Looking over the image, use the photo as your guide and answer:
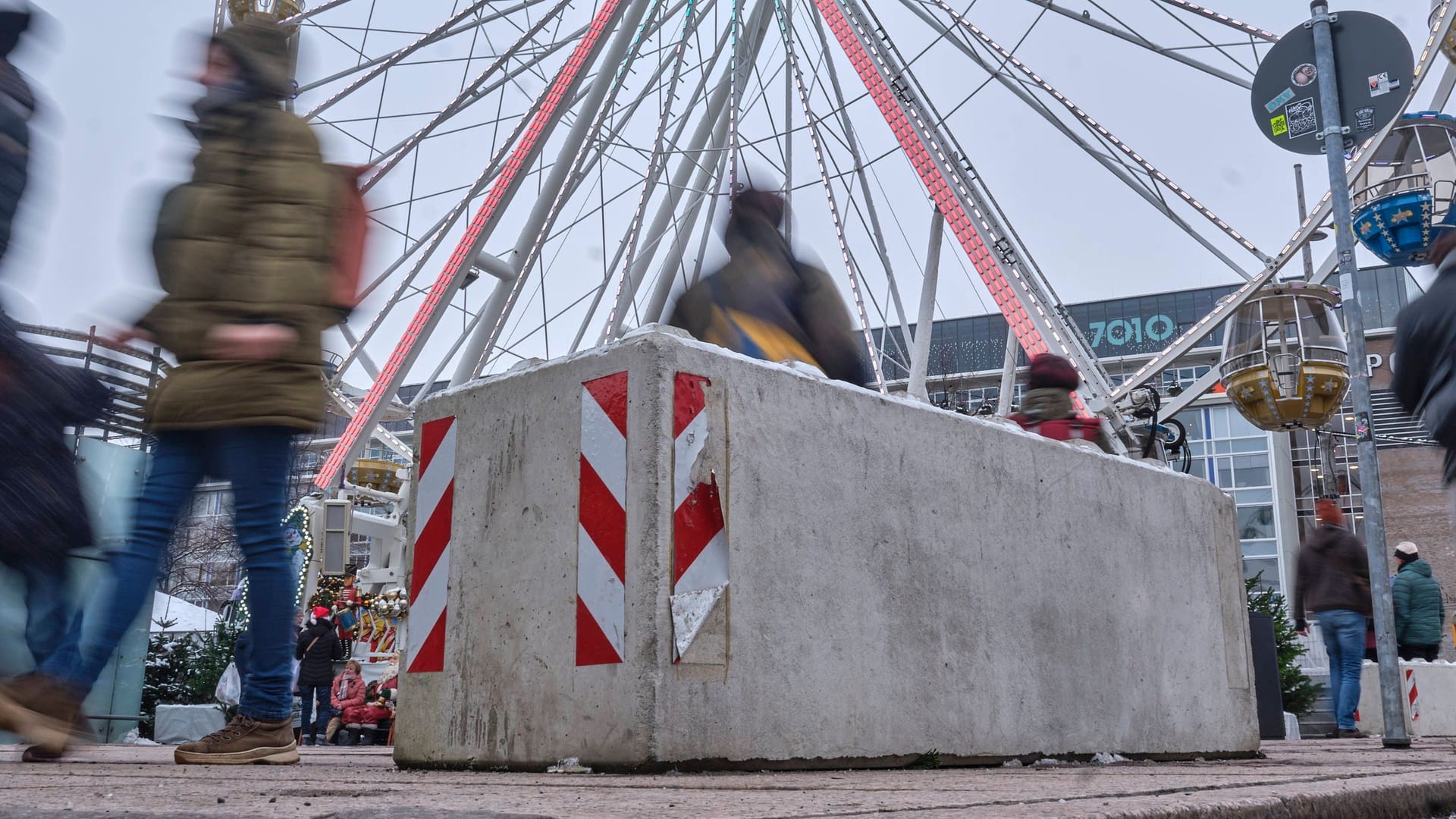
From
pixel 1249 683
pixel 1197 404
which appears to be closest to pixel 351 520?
pixel 1249 683

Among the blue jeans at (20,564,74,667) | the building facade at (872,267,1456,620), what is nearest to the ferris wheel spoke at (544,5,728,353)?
the blue jeans at (20,564,74,667)

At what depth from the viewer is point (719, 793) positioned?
1.90m

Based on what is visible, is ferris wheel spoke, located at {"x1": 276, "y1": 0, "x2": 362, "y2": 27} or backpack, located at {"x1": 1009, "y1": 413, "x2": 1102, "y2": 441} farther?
ferris wheel spoke, located at {"x1": 276, "y1": 0, "x2": 362, "y2": 27}

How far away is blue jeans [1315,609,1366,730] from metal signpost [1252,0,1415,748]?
2.26 metres

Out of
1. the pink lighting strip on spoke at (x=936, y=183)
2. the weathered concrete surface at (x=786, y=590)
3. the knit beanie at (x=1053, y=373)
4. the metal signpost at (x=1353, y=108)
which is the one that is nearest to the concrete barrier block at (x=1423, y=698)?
the pink lighting strip on spoke at (x=936, y=183)

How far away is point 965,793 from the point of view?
196cm

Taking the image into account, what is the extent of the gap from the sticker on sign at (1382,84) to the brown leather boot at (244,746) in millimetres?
5878

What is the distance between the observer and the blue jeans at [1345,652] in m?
8.23

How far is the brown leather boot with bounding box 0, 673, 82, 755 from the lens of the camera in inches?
102

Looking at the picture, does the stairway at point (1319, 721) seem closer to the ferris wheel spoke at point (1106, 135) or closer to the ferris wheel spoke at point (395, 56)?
the ferris wheel spoke at point (1106, 135)

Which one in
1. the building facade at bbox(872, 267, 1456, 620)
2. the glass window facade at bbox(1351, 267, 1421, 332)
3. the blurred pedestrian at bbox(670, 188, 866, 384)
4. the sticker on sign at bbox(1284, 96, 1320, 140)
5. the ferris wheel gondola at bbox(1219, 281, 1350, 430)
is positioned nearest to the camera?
the blurred pedestrian at bbox(670, 188, 866, 384)

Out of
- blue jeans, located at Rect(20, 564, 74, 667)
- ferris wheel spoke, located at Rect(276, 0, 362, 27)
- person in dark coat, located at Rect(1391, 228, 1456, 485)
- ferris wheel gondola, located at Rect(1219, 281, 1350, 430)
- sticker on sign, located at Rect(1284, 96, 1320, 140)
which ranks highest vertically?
ferris wheel spoke, located at Rect(276, 0, 362, 27)

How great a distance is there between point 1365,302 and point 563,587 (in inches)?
2120

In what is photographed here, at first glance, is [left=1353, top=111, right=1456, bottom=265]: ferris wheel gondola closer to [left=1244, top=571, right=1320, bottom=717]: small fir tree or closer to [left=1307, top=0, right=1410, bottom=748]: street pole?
[left=1307, top=0, right=1410, bottom=748]: street pole
